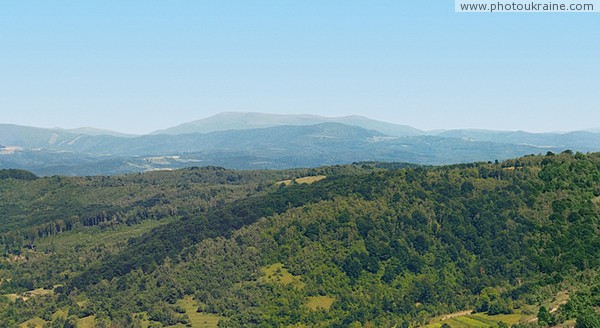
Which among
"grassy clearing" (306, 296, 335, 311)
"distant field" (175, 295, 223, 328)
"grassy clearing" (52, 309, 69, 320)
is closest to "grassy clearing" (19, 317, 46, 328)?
"grassy clearing" (52, 309, 69, 320)

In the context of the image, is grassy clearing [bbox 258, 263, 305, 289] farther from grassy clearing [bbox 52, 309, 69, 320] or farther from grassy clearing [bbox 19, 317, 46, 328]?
grassy clearing [bbox 19, 317, 46, 328]

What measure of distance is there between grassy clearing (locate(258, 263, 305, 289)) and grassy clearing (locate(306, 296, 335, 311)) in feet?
20.2

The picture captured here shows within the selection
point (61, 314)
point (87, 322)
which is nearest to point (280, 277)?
point (87, 322)

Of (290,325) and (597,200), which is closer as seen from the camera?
(290,325)

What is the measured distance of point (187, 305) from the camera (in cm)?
18962

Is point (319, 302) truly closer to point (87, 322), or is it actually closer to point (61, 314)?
point (87, 322)

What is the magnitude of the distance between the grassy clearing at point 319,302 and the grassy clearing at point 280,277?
6146mm

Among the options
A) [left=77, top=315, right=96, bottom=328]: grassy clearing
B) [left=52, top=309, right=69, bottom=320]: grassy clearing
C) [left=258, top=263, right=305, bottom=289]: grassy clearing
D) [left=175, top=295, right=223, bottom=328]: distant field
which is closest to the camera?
[left=175, top=295, right=223, bottom=328]: distant field

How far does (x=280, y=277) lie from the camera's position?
192 metres

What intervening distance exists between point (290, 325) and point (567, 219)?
78963 mm

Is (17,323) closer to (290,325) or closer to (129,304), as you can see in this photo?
(129,304)

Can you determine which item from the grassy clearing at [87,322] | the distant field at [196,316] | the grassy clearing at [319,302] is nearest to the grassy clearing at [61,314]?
the grassy clearing at [87,322]

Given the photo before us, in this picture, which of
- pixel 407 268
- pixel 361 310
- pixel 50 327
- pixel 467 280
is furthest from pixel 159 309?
pixel 467 280

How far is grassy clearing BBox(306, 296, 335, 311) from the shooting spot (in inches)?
7008
